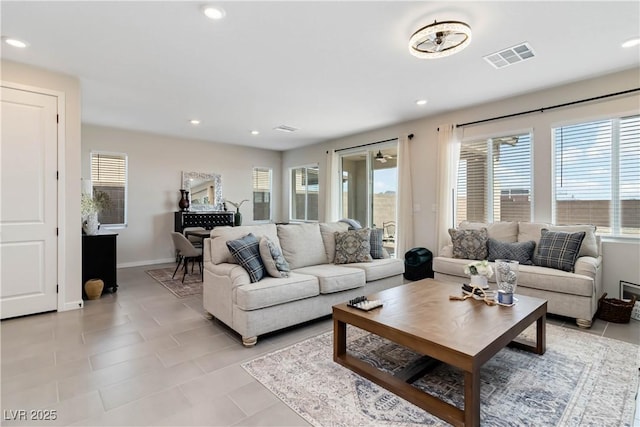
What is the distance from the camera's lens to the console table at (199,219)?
20.5 feet

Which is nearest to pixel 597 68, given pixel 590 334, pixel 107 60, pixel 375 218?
pixel 590 334

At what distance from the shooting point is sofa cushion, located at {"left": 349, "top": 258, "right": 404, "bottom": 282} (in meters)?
3.61

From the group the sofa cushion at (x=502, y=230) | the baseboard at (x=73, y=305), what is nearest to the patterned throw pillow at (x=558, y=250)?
the sofa cushion at (x=502, y=230)

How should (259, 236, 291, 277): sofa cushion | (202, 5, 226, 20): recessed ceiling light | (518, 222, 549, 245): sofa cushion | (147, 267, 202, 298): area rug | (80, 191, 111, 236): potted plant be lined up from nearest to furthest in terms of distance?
(202, 5, 226, 20): recessed ceiling light, (259, 236, 291, 277): sofa cushion, (518, 222, 549, 245): sofa cushion, (80, 191, 111, 236): potted plant, (147, 267, 202, 298): area rug

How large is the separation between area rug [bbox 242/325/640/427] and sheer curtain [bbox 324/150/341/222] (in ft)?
13.8

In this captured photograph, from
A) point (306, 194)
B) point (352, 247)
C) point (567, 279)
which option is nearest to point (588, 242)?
point (567, 279)

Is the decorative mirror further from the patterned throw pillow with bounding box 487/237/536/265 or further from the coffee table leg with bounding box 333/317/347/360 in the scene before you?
the patterned throw pillow with bounding box 487/237/536/265

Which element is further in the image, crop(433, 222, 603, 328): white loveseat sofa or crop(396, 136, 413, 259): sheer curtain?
crop(396, 136, 413, 259): sheer curtain

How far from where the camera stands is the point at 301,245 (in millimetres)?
3668

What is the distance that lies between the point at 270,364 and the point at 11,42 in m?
3.72

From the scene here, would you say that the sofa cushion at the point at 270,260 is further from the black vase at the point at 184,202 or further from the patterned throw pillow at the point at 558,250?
the black vase at the point at 184,202

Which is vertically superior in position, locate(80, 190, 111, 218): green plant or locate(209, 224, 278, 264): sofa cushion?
locate(80, 190, 111, 218): green plant

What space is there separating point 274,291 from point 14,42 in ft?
10.9

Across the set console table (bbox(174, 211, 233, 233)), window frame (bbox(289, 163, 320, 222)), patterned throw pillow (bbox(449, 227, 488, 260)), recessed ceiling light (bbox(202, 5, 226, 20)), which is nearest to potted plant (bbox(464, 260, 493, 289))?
patterned throw pillow (bbox(449, 227, 488, 260))
